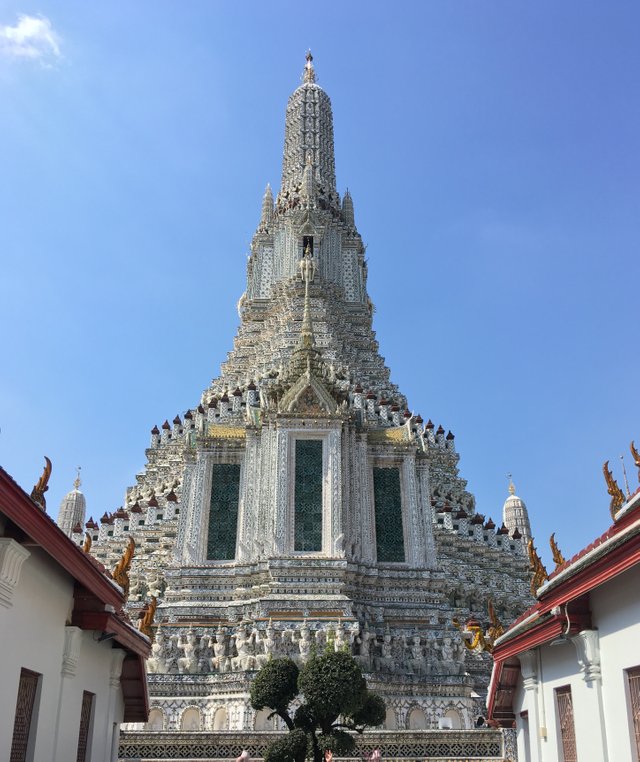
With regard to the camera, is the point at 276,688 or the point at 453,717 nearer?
the point at 276,688

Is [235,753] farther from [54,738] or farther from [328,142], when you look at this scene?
[328,142]

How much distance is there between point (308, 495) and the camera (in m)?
27.5

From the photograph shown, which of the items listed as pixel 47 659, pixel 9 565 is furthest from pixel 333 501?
pixel 9 565

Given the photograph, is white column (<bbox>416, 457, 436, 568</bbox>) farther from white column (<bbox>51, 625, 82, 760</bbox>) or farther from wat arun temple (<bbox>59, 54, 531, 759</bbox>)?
white column (<bbox>51, 625, 82, 760</bbox>)

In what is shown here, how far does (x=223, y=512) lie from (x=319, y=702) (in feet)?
52.3

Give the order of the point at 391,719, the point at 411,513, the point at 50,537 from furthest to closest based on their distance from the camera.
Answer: the point at 411,513 < the point at 391,719 < the point at 50,537

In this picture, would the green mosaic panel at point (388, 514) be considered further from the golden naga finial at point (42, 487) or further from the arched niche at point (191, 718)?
the golden naga finial at point (42, 487)

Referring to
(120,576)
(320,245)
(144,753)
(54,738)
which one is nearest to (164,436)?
(320,245)

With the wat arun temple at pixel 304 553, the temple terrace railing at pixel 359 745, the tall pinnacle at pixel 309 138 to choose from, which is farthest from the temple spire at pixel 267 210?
the temple terrace railing at pixel 359 745

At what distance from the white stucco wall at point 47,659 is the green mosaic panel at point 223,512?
53.9 feet

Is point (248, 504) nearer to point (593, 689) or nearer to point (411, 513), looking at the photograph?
point (411, 513)

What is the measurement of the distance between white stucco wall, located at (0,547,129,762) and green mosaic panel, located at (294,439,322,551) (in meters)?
15.7

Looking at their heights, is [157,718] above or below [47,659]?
below

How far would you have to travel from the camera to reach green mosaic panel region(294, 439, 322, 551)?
26734 millimetres
